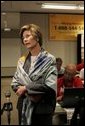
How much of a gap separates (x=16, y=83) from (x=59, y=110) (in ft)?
2.65

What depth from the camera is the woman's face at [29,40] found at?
62.7 inches

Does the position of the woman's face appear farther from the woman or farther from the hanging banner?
the hanging banner

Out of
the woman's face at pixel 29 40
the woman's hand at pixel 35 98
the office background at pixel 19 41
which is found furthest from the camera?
the office background at pixel 19 41

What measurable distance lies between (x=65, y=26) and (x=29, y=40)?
22.0ft

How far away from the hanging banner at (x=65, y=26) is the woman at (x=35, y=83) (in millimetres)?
6542

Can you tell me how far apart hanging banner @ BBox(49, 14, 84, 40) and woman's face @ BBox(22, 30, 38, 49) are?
6.55 meters

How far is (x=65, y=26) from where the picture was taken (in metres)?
8.20

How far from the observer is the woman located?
4.92 feet

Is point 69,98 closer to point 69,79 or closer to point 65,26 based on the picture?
point 69,79

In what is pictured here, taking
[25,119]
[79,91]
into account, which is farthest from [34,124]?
[79,91]

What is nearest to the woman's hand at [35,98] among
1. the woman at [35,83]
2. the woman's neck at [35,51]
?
the woman at [35,83]

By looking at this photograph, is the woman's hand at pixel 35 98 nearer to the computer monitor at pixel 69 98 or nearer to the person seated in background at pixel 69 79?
the computer monitor at pixel 69 98

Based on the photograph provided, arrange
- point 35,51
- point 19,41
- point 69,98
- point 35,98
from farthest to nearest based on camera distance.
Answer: point 19,41
point 69,98
point 35,51
point 35,98

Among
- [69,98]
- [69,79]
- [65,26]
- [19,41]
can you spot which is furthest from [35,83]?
[65,26]
